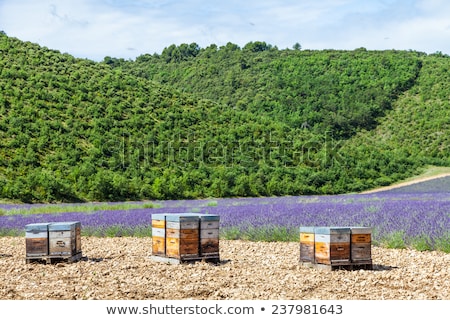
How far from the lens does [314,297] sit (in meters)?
7.70

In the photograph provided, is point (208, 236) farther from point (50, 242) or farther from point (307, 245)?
point (50, 242)

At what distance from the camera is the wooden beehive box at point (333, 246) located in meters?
9.84

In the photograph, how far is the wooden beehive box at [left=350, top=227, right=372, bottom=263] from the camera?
393 inches

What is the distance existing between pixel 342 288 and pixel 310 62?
273 ft

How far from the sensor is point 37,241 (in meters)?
10.9

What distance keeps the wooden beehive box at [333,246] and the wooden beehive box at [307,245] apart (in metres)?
0.12

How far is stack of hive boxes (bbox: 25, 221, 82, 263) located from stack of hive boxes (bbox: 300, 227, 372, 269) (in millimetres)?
4077

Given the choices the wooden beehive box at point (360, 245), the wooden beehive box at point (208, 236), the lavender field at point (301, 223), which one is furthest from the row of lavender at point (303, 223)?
the wooden beehive box at point (208, 236)

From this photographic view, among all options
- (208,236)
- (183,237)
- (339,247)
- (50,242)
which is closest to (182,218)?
(183,237)

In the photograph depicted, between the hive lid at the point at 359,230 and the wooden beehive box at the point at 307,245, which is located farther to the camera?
the wooden beehive box at the point at 307,245

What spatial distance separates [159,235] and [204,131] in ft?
122

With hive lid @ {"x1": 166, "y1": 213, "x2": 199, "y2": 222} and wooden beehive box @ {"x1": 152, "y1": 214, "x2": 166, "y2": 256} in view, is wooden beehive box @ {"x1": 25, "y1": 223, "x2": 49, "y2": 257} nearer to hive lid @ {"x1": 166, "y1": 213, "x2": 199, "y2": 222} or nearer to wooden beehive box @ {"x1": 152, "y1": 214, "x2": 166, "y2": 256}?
wooden beehive box @ {"x1": 152, "y1": 214, "x2": 166, "y2": 256}

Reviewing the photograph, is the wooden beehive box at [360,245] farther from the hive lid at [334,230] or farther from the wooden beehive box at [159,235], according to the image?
the wooden beehive box at [159,235]

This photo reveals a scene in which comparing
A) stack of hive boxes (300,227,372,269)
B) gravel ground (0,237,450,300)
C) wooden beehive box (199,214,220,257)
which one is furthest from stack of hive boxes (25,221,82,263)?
stack of hive boxes (300,227,372,269)
